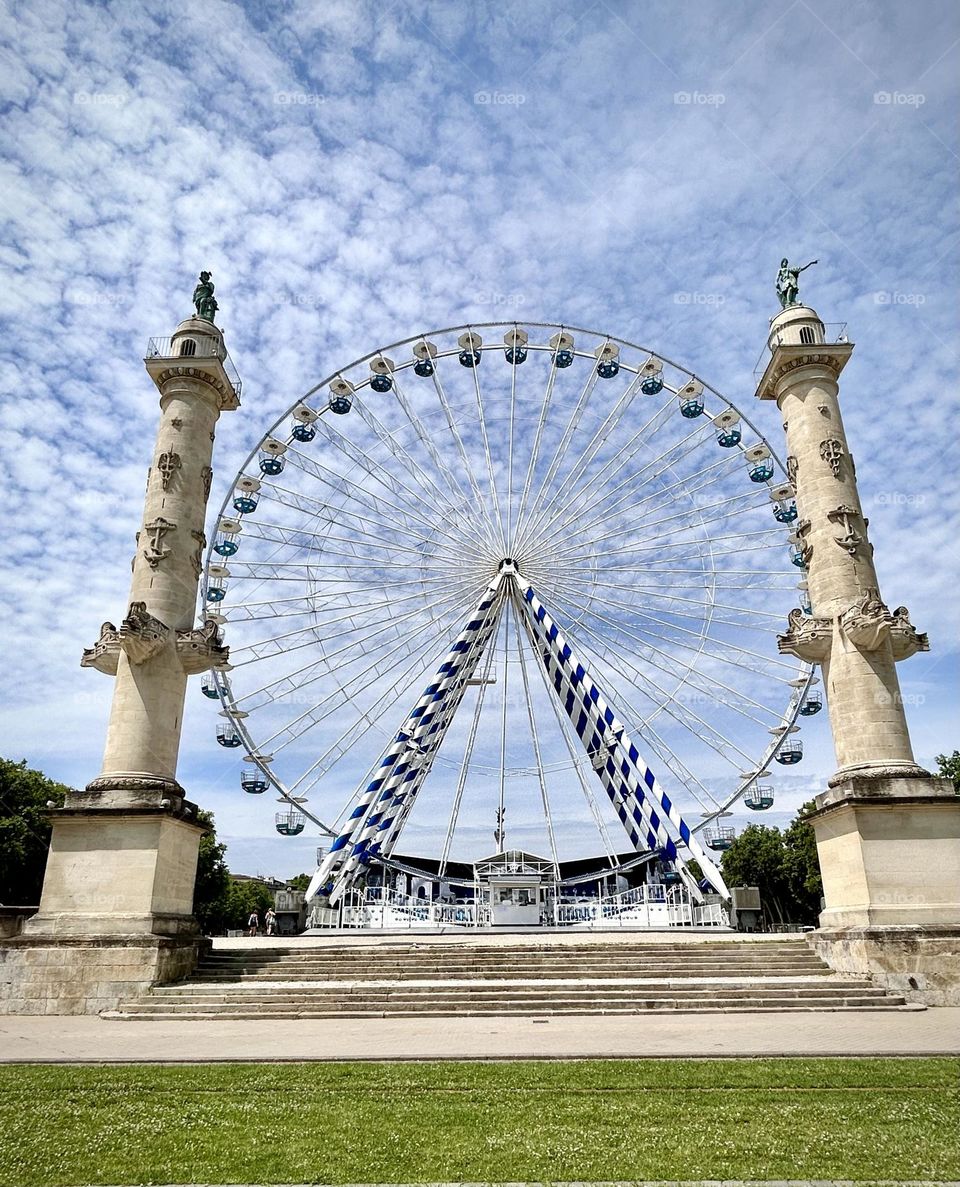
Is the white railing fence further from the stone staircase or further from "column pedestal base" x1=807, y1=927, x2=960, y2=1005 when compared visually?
"column pedestal base" x1=807, y1=927, x2=960, y2=1005

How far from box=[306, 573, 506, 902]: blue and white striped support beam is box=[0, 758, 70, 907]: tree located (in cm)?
1611

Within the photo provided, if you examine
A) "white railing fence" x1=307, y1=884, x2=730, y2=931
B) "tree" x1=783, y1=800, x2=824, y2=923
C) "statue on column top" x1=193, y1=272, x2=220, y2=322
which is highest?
"statue on column top" x1=193, y1=272, x2=220, y2=322

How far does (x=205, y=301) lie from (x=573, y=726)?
767 inches

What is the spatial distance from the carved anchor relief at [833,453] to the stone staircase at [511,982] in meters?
11.9

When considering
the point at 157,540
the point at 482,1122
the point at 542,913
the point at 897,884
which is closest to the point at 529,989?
the point at 897,884

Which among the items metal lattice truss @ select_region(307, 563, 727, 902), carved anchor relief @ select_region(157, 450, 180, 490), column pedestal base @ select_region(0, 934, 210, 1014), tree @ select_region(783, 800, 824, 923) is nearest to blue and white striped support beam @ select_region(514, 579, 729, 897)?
metal lattice truss @ select_region(307, 563, 727, 902)

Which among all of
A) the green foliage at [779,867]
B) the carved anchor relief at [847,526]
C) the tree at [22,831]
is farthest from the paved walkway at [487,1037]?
the green foliage at [779,867]

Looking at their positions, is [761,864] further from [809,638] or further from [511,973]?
[511,973]

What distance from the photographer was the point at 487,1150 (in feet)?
20.8

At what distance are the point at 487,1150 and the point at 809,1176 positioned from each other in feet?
7.48

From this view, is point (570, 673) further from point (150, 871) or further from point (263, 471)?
point (150, 871)

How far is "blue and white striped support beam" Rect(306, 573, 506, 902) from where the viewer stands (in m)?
31.9

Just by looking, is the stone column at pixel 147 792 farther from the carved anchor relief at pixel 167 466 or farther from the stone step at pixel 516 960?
the stone step at pixel 516 960

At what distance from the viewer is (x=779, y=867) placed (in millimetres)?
62000
